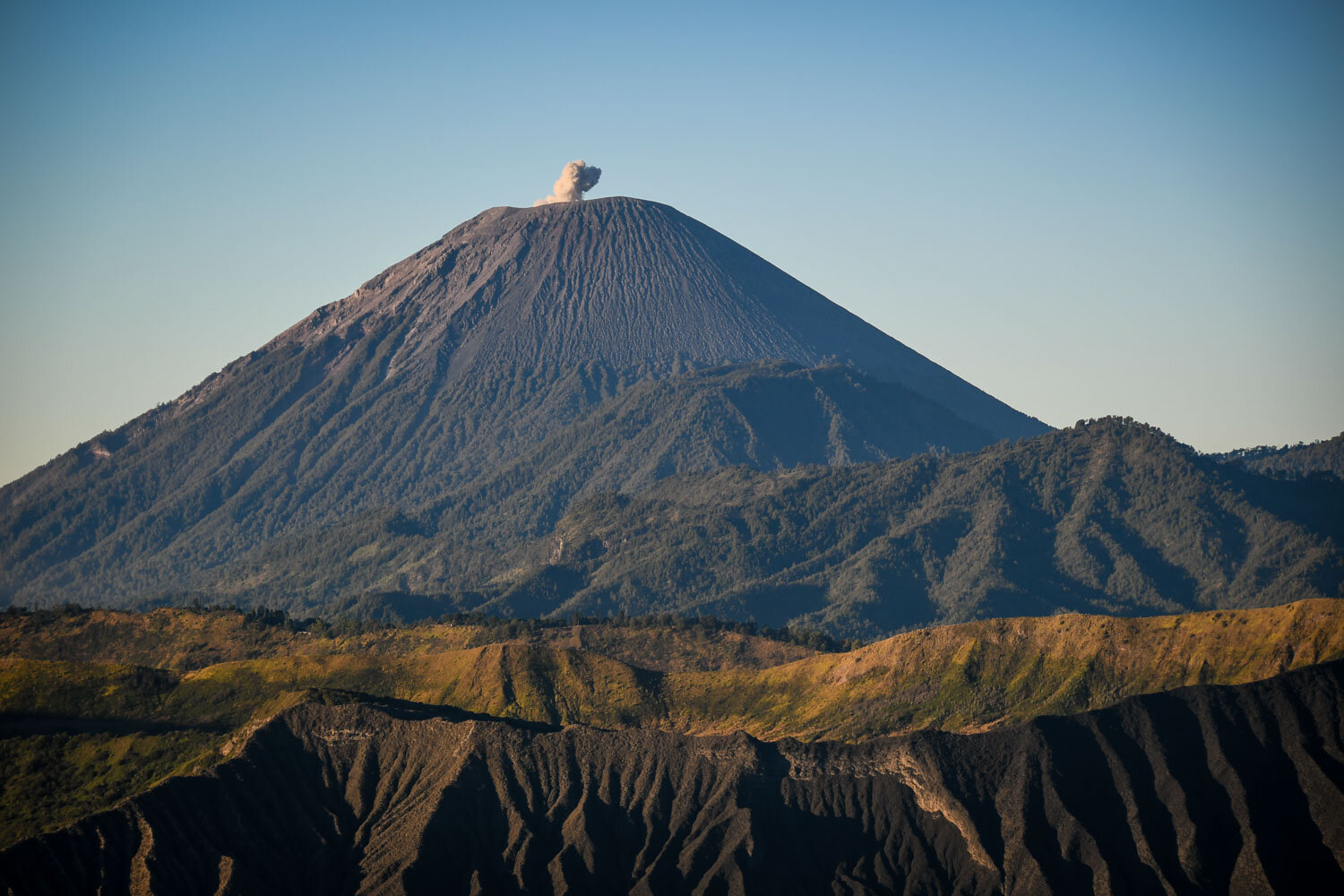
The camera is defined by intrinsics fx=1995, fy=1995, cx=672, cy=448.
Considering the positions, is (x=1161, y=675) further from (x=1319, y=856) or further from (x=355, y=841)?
(x=355, y=841)

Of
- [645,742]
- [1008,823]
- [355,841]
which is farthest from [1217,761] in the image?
[355,841]

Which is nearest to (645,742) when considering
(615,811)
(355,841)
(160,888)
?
(615,811)

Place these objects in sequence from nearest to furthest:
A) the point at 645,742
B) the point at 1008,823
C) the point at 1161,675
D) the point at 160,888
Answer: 1. the point at 160,888
2. the point at 1008,823
3. the point at 645,742
4. the point at 1161,675

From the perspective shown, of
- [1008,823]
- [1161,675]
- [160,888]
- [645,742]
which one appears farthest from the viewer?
[1161,675]

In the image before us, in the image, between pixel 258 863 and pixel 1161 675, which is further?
pixel 1161 675

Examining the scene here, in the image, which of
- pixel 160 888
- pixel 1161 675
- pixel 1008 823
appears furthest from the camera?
pixel 1161 675

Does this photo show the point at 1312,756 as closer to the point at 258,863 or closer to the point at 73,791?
the point at 258,863
